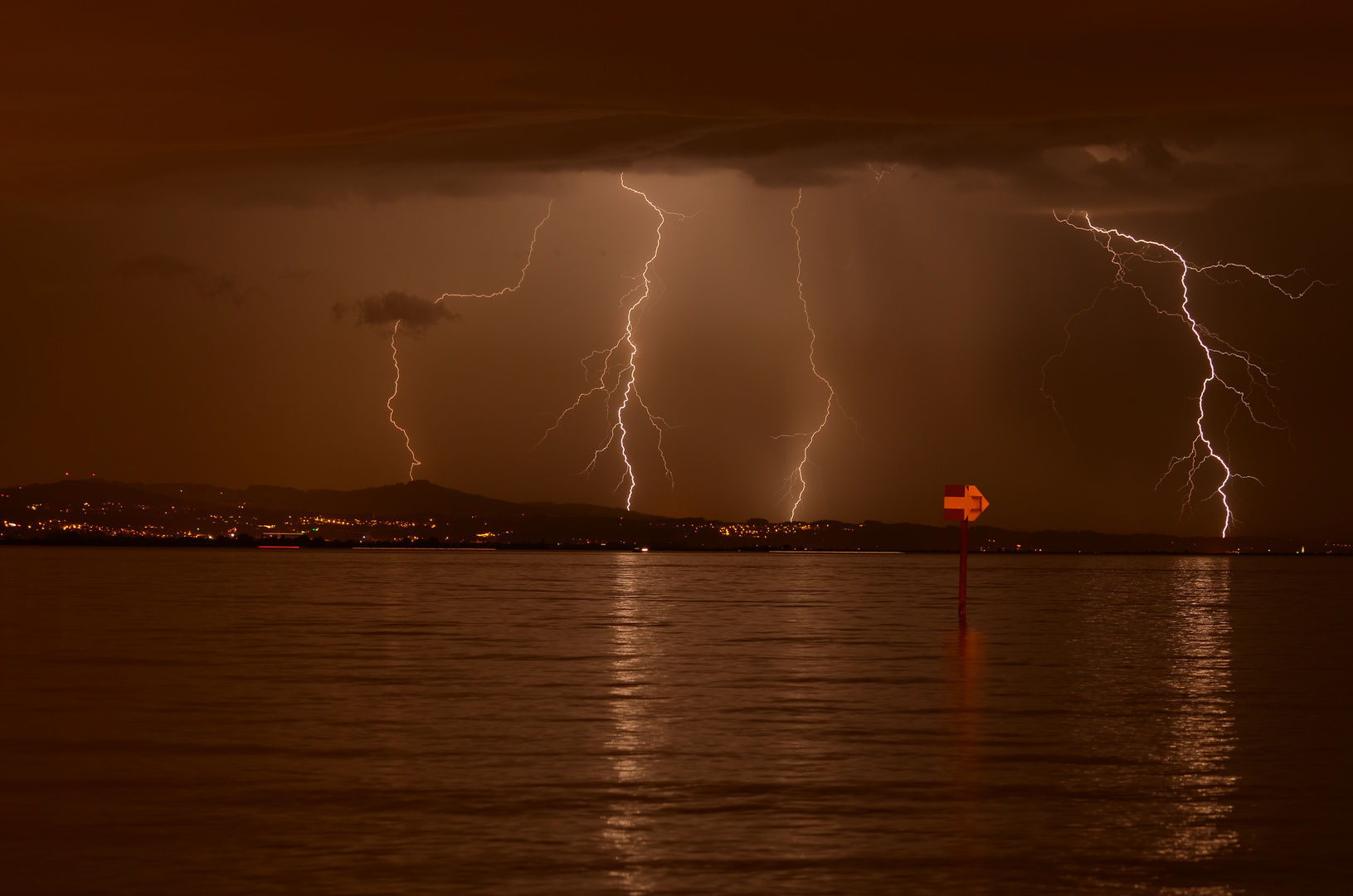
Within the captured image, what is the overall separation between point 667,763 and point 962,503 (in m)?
25.5

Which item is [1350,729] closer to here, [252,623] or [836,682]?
[836,682]

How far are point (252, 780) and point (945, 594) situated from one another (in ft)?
174

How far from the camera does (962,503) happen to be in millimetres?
39625

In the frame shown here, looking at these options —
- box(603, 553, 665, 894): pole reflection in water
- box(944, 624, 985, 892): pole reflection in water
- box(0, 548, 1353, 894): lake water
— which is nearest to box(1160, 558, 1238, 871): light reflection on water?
box(0, 548, 1353, 894): lake water

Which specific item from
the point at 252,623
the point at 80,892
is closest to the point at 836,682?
the point at 80,892

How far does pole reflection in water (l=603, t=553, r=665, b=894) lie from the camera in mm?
10883

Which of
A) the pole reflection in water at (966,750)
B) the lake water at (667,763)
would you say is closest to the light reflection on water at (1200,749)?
the lake water at (667,763)

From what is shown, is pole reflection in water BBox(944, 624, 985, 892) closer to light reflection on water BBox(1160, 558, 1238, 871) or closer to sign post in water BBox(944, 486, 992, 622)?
light reflection on water BBox(1160, 558, 1238, 871)

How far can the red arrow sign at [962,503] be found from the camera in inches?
1548

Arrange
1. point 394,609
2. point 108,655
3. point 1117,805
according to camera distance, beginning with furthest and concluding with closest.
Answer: point 394,609, point 108,655, point 1117,805

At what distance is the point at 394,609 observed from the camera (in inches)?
1825

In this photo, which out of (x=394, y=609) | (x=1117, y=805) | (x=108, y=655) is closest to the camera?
(x=1117, y=805)

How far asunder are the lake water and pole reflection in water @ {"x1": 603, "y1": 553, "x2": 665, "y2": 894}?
1.9 inches

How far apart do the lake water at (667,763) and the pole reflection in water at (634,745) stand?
0.05 m
